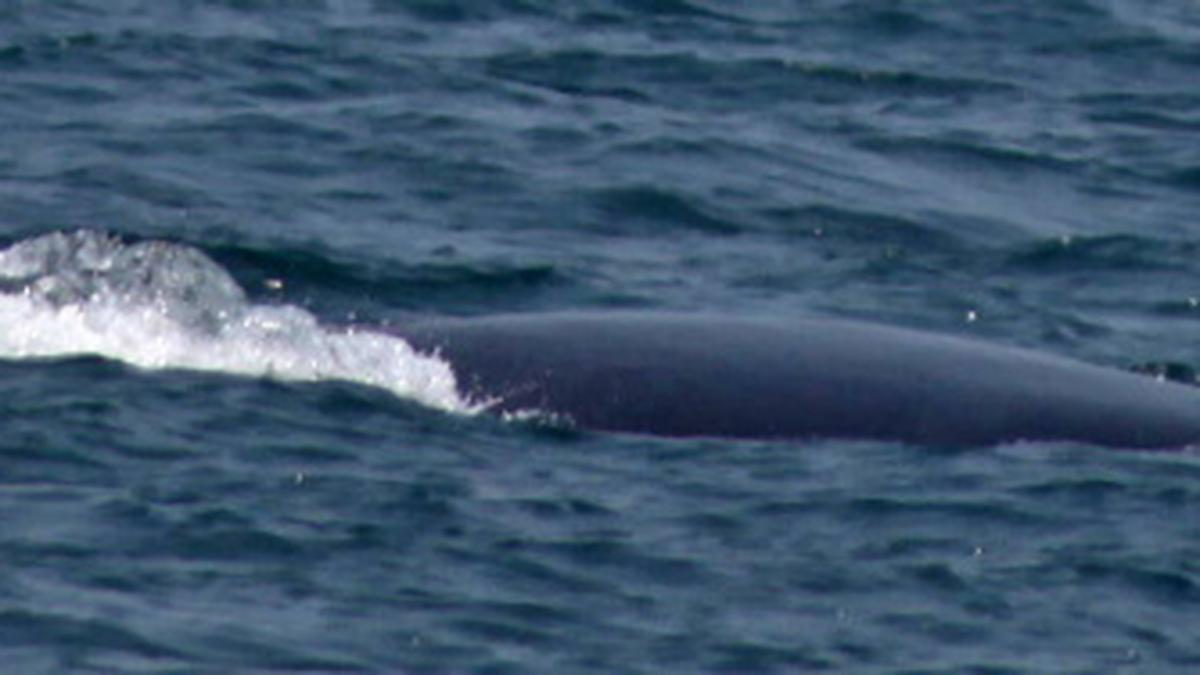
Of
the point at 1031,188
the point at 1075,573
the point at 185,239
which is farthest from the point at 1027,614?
the point at 1031,188

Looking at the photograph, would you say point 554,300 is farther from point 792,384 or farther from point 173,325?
point 792,384

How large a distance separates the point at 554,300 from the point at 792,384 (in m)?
3.97

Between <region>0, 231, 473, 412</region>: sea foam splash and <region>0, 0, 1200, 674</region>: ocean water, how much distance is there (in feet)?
0.12

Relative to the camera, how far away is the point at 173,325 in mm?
19047

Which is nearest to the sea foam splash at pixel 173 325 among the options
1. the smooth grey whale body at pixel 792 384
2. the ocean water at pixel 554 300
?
the ocean water at pixel 554 300

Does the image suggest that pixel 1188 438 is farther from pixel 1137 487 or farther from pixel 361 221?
pixel 361 221

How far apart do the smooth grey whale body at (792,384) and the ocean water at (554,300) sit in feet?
0.74

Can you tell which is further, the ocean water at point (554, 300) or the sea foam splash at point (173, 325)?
the sea foam splash at point (173, 325)

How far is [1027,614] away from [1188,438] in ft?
9.72

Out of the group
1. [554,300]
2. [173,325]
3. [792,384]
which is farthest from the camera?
[554,300]

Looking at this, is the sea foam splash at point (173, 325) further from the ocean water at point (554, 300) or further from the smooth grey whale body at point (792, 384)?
the smooth grey whale body at point (792, 384)

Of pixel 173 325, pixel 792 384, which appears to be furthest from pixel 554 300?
pixel 792 384

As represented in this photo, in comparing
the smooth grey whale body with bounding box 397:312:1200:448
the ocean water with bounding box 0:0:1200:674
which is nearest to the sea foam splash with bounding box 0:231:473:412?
the ocean water with bounding box 0:0:1200:674

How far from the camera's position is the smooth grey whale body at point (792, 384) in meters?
17.7
